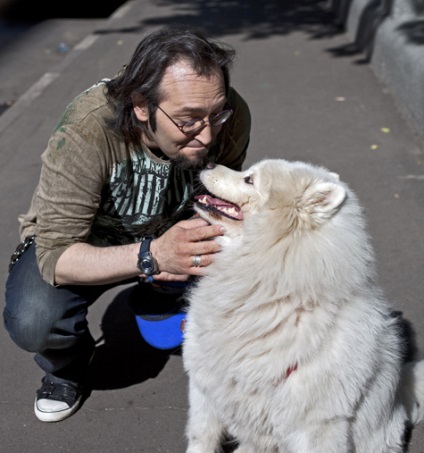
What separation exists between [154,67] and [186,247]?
76cm

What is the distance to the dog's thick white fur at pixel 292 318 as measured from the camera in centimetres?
261

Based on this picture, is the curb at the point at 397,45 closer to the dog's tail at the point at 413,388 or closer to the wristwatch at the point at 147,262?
the dog's tail at the point at 413,388

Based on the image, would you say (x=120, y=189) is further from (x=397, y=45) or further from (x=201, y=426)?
(x=397, y=45)

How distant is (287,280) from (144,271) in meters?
0.64

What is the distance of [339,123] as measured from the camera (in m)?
7.22

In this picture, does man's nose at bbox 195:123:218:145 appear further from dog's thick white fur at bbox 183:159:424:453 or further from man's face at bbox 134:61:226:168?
dog's thick white fur at bbox 183:159:424:453

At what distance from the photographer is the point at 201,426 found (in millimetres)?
3102

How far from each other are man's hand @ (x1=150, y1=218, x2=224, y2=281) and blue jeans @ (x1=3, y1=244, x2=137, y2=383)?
0.58m

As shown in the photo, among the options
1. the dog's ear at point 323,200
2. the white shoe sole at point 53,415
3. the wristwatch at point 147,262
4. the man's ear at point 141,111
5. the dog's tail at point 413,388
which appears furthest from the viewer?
the white shoe sole at point 53,415

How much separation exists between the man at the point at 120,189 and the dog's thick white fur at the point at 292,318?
185 mm

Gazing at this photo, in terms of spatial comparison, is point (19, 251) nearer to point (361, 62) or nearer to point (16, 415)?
point (16, 415)

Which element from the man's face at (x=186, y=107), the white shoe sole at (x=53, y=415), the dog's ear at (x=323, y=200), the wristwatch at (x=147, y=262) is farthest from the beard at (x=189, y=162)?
the white shoe sole at (x=53, y=415)

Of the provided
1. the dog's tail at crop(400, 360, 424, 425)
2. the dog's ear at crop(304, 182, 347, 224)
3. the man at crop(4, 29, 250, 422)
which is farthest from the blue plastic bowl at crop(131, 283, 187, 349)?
the dog's ear at crop(304, 182, 347, 224)

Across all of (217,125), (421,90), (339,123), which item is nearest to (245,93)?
(339,123)
